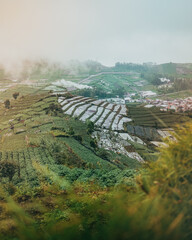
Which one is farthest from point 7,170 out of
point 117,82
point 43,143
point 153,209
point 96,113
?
point 117,82

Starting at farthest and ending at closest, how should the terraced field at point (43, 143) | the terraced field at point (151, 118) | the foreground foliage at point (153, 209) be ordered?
the terraced field at point (151, 118), the terraced field at point (43, 143), the foreground foliage at point (153, 209)

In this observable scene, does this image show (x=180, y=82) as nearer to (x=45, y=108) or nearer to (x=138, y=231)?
(x=45, y=108)

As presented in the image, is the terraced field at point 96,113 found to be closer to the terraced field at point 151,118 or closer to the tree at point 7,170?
the terraced field at point 151,118

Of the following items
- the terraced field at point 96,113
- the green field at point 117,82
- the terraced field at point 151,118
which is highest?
the green field at point 117,82

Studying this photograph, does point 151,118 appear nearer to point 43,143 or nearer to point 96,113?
point 96,113

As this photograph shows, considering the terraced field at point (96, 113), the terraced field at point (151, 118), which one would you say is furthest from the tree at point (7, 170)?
the terraced field at point (151, 118)

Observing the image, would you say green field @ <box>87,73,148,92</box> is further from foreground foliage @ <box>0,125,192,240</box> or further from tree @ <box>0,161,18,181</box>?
foreground foliage @ <box>0,125,192,240</box>

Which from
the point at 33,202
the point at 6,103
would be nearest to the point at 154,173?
the point at 33,202

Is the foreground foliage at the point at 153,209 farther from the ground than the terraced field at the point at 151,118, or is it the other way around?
the foreground foliage at the point at 153,209
